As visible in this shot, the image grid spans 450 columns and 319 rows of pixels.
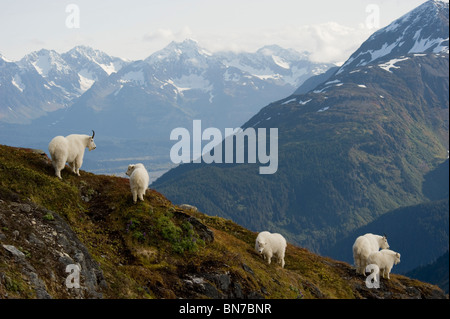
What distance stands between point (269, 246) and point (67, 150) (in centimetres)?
1446

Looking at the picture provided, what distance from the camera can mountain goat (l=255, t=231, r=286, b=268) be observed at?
1270 inches

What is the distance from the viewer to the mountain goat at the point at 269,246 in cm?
3225

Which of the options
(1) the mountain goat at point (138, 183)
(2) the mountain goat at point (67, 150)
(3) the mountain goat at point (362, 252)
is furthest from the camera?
(3) the mountain goat at point (362, 252)

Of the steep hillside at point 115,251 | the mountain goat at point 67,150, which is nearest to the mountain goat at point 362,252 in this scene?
the steep hillside at point 115,251

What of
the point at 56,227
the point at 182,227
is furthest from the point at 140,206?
the point at 56,227

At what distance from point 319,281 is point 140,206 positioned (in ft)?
45.5

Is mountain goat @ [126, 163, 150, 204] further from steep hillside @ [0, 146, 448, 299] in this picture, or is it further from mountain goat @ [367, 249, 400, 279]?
mountain goat @ [367, 249, 400, 279]

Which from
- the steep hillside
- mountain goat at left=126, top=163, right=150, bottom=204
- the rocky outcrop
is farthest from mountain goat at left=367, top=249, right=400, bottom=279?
the rocky outcrop

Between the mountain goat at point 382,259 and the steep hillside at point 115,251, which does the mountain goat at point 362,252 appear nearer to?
the mountain goat at point 382,259

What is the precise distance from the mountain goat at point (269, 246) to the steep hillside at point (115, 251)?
757mm

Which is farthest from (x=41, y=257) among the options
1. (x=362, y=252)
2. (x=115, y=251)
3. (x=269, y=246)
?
(x=362, y=252)

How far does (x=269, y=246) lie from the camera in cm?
3275

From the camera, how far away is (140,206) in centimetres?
2880
